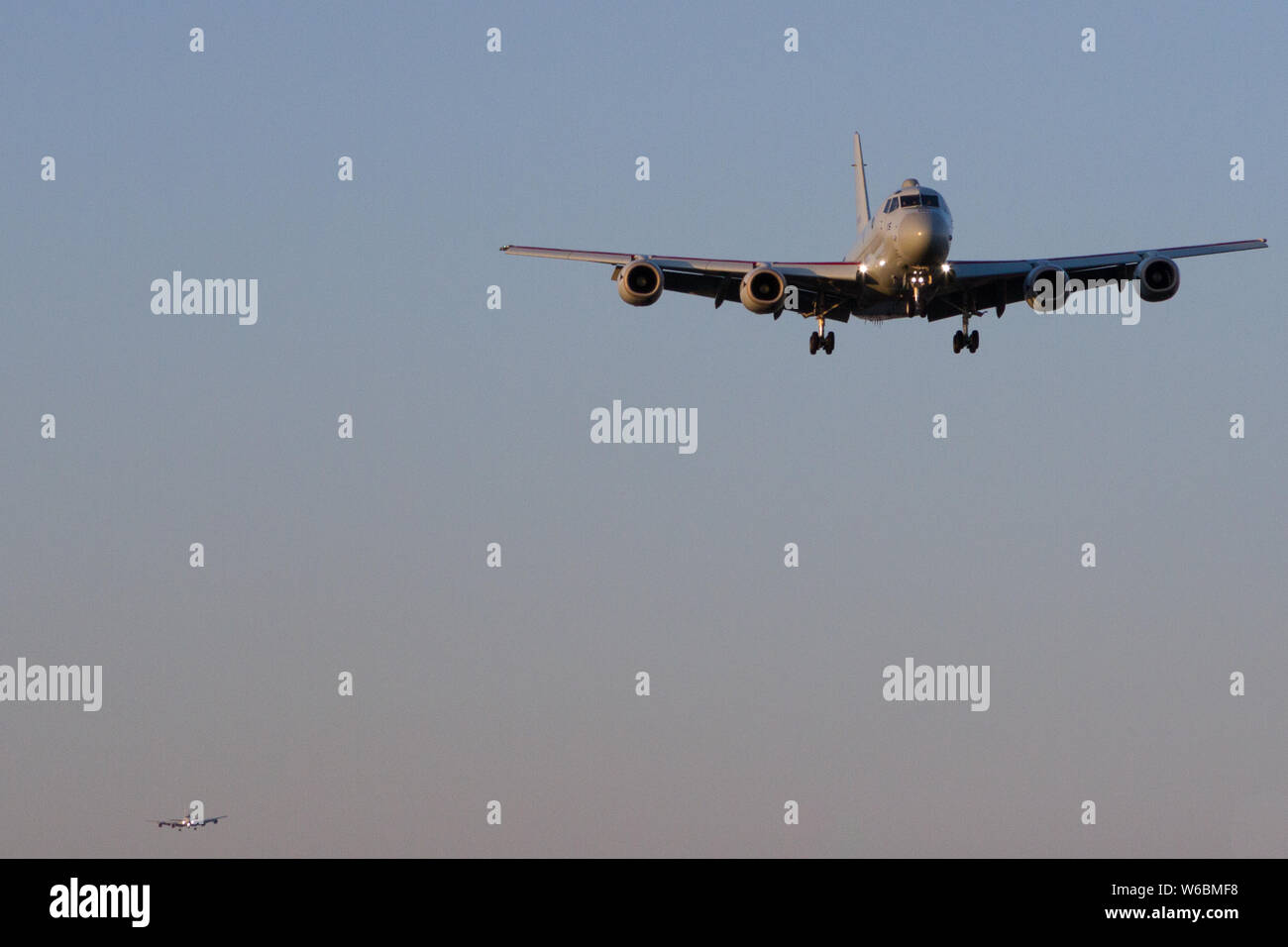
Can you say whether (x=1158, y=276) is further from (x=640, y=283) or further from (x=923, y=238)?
(x=640, y=283)

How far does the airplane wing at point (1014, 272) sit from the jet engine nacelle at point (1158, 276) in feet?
1.66

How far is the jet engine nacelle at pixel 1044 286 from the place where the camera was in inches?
3376

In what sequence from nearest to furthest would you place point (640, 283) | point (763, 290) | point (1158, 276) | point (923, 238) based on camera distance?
point (923, 238) < point (763, 290) < point (640, 283) < point (1158, 276)

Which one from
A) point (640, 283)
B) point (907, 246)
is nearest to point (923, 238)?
point (907, 246)

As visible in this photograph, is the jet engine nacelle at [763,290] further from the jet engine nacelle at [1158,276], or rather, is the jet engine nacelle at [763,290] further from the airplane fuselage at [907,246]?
the jet engine nacelle at [1158,276]

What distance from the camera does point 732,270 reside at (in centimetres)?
8531

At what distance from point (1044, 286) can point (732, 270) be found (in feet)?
37.2

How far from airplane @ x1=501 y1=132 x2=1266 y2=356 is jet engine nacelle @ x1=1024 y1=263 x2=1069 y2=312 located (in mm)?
36

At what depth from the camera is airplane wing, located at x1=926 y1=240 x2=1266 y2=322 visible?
85.5 metres
